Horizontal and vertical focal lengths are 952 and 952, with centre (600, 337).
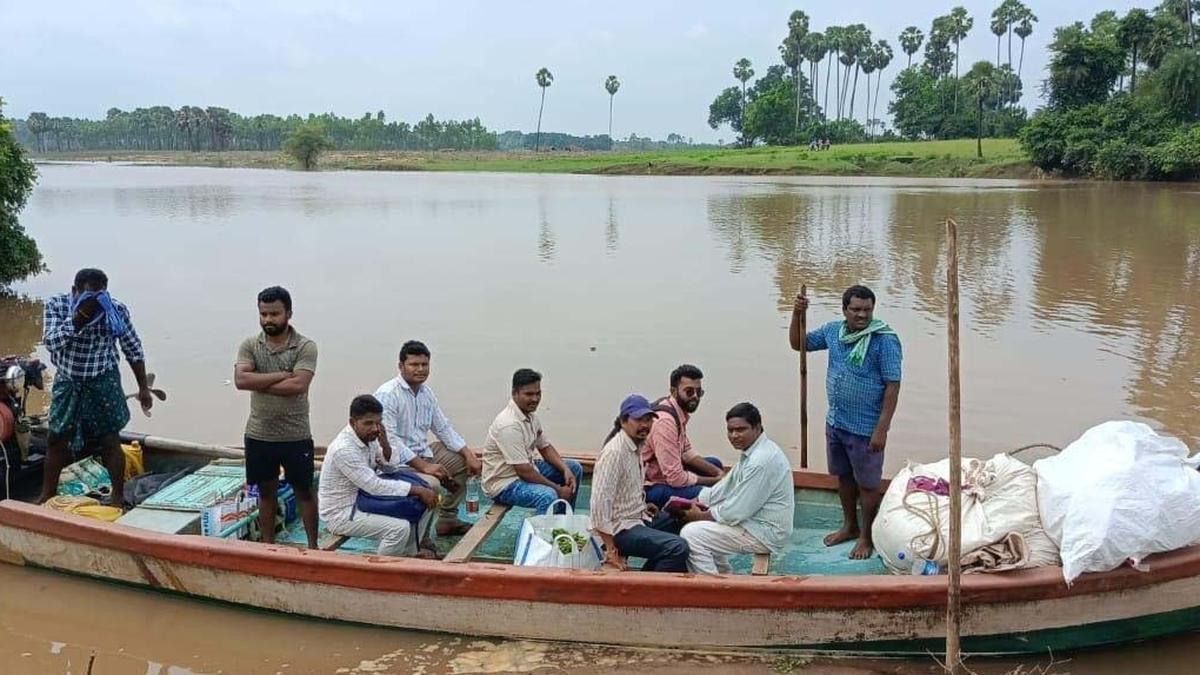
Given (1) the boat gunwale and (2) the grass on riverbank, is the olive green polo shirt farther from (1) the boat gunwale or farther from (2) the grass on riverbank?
(2) the grass on riverbank

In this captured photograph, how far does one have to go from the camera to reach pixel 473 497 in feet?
20.1

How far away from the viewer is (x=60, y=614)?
207 inches

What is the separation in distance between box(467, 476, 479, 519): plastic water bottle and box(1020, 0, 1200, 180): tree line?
44303 mm

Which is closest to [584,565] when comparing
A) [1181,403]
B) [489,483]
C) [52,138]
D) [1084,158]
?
[489,483]

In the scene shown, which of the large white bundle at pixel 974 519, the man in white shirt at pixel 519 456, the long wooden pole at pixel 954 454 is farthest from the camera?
the man in white shirt at pixel 519 456

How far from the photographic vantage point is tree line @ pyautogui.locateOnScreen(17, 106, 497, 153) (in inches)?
4727

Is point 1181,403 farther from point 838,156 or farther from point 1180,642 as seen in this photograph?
point 838,156

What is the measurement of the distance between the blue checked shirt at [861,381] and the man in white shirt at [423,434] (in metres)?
2.25

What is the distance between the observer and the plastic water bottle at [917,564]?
15.0ft

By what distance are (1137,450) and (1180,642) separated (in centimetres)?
117

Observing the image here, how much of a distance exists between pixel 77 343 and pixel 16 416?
895 millimetres

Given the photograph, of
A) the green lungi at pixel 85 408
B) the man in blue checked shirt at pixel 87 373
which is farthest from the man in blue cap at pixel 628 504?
the green lungi at pixel 85 408

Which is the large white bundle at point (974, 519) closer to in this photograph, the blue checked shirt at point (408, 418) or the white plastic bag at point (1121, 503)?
the white plastic bag at point (1121, 503)

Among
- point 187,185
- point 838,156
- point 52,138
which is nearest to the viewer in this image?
point 187,185
